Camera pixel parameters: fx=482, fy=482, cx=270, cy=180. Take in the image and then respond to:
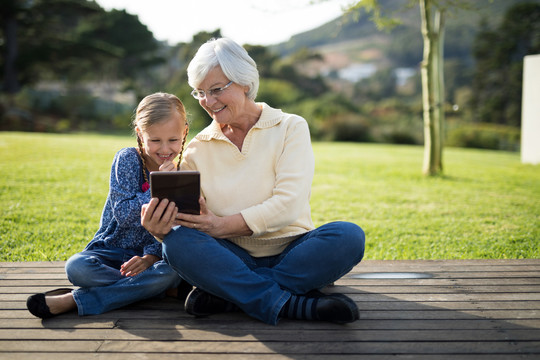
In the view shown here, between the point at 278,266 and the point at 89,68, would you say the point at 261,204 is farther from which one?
the point at 89,68

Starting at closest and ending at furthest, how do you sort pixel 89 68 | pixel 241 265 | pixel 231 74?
1. pixel 241 265
2. pixel 231 74
3. pixel 89 68

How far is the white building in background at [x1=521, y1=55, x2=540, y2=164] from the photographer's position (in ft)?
34.3

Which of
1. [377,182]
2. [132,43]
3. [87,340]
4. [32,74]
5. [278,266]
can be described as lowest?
[377,182]

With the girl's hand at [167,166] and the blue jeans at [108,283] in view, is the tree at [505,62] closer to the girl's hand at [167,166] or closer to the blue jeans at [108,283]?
the girl's hand at [167,166]

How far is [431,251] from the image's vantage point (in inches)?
154

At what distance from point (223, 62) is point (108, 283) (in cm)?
123

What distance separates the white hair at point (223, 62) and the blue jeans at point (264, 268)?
2.52ft

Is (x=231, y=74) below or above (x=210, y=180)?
above

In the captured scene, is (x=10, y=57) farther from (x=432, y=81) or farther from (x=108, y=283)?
(x=108, y=283)

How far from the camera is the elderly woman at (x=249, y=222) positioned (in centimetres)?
218

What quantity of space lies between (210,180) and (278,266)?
564 millimetres

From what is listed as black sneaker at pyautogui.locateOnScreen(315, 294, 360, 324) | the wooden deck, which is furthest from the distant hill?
black sneaker at pyautogui.locateOnScreen(315, 294, 360, 324)

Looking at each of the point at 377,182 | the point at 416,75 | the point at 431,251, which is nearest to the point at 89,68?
the point at 377,182

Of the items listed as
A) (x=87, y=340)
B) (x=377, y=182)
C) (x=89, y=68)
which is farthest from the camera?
(x=89, y=68)
